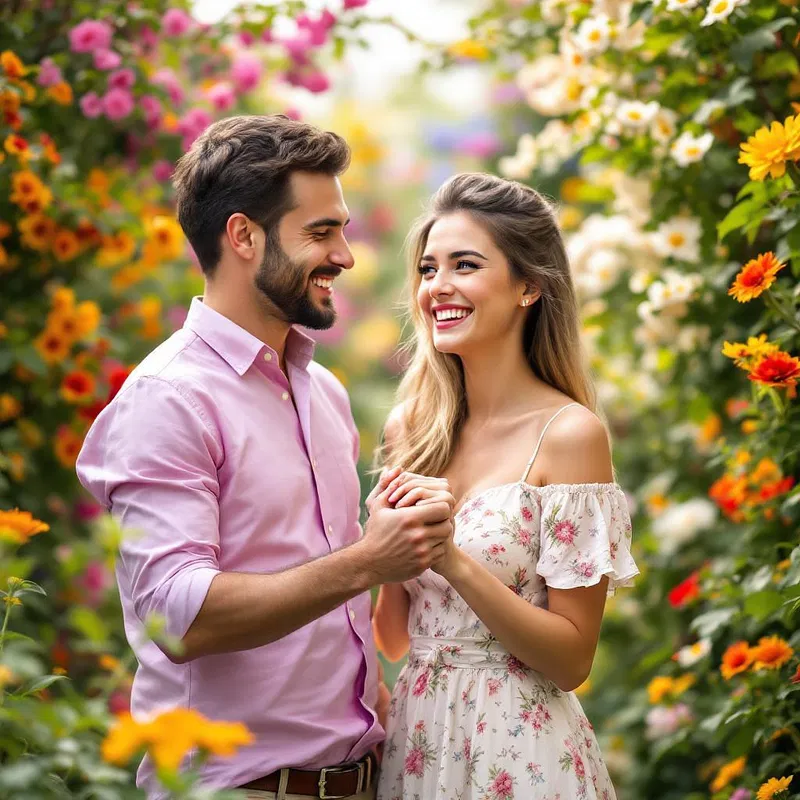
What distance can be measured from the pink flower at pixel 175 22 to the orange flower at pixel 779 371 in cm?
208

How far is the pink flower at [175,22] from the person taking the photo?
3.17 m

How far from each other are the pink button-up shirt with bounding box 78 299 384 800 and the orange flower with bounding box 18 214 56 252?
3.33 feet

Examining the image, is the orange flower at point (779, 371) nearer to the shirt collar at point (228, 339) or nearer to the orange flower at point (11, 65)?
the shirt collar at point (228, 339)

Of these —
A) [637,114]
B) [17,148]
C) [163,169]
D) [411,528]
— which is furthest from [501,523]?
[163,169]

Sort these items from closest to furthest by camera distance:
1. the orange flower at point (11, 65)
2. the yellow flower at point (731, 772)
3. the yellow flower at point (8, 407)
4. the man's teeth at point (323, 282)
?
the man's teeth at point (323, 282) → the yellow flower at point (731, 772) → the orange flower at point (11, 65) → the yellow flower at point (8, 407)

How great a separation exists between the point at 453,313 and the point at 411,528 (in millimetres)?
604

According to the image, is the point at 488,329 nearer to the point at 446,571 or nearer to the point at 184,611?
the point at 446,571

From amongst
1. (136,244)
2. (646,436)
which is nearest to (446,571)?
(136,244)

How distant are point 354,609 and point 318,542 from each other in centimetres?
18

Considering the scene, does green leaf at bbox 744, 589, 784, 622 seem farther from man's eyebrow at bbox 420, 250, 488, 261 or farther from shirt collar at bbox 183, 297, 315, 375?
shirt collar at bbox 183, 297, 315, 375

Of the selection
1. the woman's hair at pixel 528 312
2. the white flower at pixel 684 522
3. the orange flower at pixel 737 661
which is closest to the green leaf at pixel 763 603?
the orange flower at pixel 737 661

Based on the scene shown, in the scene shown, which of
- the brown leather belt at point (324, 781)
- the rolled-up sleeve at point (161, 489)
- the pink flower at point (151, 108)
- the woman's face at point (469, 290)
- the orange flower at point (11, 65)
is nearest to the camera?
the rolled-up sleeve at point (161, 489)

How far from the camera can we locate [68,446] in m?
3.16

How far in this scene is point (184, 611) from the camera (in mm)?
1734
